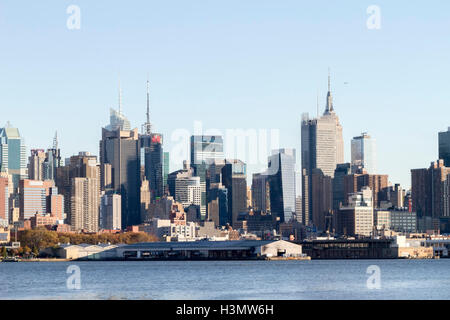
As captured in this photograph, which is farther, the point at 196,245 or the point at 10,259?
the point at 196,245

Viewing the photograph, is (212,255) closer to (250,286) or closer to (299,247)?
(299,247)

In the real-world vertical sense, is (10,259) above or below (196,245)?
below

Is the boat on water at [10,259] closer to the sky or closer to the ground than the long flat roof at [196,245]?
closer to the ground

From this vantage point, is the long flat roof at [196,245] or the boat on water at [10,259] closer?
the boat on water at [10,259]

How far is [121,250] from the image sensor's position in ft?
626

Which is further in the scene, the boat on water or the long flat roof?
the long flat roof

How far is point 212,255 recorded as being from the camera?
186m

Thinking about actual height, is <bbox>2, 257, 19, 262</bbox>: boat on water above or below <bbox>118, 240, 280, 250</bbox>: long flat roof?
below
